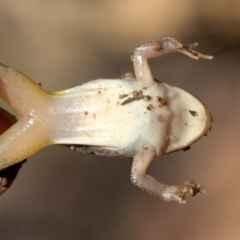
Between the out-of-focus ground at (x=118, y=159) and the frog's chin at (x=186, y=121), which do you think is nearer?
the frog's chin at (x=186, y=121)

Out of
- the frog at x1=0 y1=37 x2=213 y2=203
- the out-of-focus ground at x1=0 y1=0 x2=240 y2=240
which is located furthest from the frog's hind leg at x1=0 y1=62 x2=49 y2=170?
the out-of-focus ground at x1=0 y1=0 x2=240 y2=240

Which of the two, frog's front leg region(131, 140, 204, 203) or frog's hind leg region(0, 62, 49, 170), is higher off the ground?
frog's hind leg region(0, 62, 49, 170)

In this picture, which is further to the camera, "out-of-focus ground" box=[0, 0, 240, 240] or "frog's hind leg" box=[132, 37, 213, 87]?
"out-of-focus ground" box=[0, 0, 240, 240]

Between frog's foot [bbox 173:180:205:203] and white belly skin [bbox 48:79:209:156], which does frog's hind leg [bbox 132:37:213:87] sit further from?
frog's foot [bbox 173:180:205:203]

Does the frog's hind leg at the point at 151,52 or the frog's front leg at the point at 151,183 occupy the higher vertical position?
the frog's hind leg at the point at 151,52

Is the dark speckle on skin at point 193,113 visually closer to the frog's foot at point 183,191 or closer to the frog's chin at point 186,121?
the frog's chin at point 186,121

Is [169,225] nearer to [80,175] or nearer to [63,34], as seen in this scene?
[80,175]

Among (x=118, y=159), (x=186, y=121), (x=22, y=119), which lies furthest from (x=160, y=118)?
(x=118, y=159)

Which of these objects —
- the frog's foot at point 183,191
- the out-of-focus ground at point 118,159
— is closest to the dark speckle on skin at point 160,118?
the frog's foot at point 183,191

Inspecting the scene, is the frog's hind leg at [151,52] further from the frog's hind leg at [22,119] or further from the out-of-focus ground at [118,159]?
the out-of-focus ground at [118,159]
